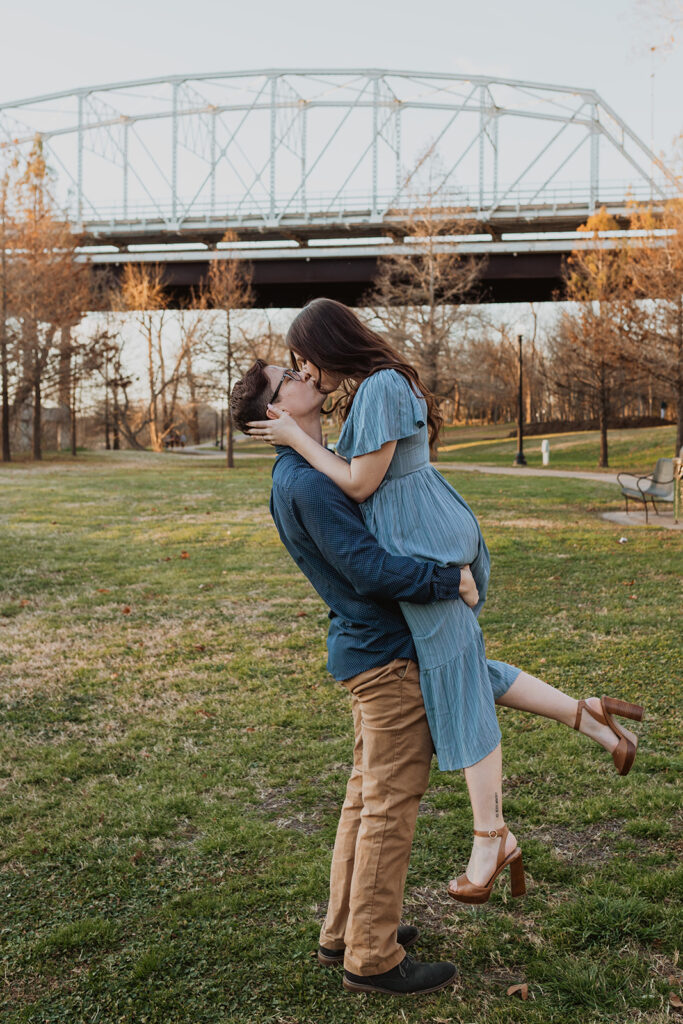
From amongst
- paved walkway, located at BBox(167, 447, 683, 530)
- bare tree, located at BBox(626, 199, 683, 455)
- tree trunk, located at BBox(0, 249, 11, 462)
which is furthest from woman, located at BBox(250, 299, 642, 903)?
tree trunk, located at BBox(0, 249, 11, 462)

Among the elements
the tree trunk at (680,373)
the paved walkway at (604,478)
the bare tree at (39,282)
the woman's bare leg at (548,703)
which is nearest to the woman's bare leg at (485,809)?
the woman's bare leg at (548,703)

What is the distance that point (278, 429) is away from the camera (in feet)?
8.56

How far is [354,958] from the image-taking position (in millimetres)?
2664

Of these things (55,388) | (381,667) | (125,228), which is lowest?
(381,667)

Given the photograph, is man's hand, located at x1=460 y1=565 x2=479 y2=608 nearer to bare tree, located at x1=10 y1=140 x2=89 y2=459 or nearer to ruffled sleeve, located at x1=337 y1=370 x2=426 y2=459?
ruffled sleeve, located at x1=337 y1=370 x2=426 y2=459

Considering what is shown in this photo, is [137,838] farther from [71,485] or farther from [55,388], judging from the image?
[55,388]

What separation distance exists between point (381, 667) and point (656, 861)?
1.69m

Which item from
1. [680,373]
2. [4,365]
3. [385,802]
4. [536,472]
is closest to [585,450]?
[536,472]

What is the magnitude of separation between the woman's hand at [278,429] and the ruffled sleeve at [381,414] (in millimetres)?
151

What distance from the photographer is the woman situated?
2.52 m

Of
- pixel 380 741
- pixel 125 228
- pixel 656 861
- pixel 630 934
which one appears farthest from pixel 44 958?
pixel 125 228

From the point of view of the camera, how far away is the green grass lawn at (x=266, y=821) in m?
2.75

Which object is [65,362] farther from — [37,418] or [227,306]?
[227,306]

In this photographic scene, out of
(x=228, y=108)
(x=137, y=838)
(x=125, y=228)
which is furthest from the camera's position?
(x=228, y=108)
